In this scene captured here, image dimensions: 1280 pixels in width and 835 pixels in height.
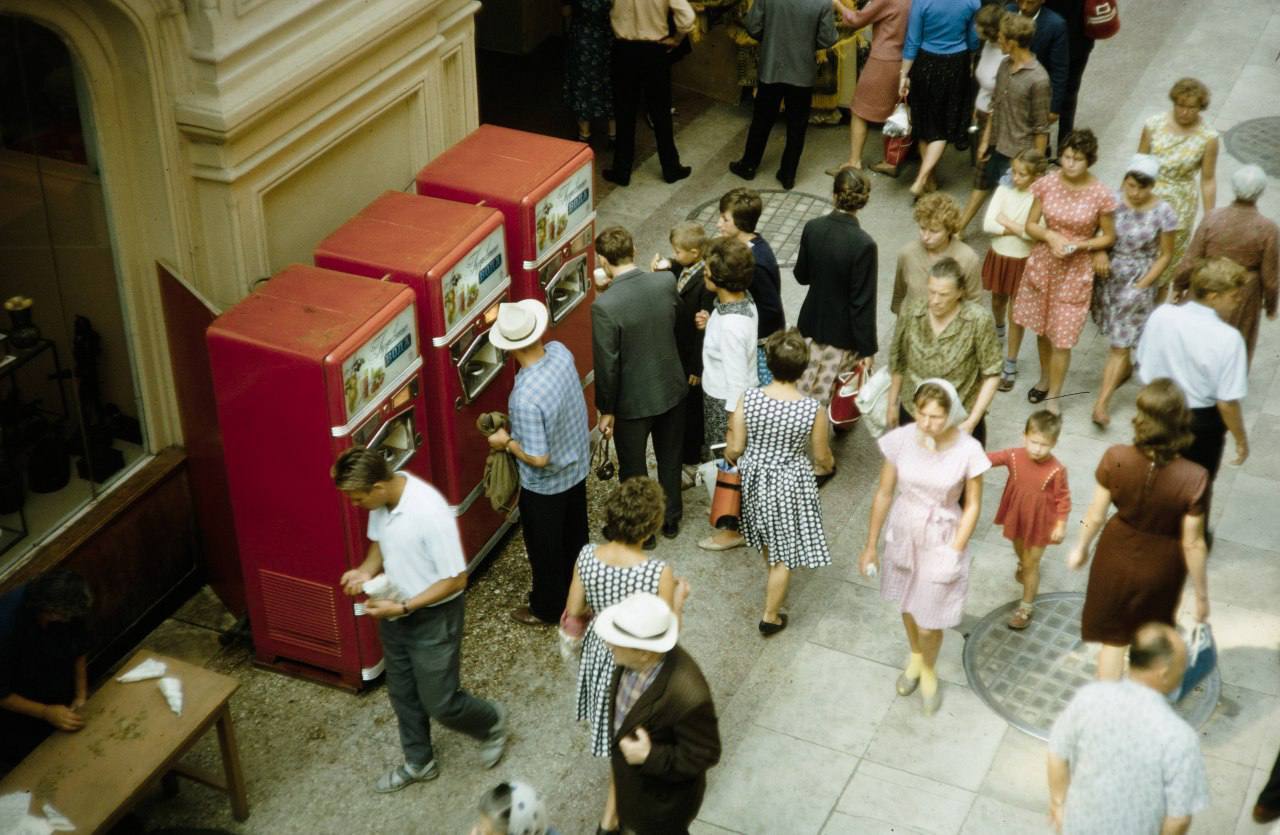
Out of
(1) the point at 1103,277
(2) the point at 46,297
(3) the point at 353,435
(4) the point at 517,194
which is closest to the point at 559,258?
(4) the point at 517,194

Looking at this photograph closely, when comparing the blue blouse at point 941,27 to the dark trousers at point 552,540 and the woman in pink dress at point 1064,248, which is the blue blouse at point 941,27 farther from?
the dark trousers at point 552,540

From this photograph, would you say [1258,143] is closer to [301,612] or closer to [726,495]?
[726,495]

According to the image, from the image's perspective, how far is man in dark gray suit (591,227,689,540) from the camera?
7.21m

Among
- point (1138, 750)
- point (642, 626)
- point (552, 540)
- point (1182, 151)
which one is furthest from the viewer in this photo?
point (1182, 151)

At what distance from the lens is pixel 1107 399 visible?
8.88m

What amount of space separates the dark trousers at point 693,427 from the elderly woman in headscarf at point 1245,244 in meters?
2.66

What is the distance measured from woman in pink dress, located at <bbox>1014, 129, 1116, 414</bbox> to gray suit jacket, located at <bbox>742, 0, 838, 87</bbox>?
2.98 meters

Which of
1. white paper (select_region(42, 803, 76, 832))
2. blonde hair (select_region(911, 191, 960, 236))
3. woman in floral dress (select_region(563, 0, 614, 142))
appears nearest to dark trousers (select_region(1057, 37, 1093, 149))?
woman in floral dress (select_region(563, 0, 614, 142))

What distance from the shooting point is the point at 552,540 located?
726 cm

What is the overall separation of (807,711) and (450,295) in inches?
102

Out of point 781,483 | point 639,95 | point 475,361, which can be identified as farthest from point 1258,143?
point 475,361

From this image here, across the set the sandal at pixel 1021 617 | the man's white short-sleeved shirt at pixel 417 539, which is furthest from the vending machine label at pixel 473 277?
the sandal at pixel 1021 617

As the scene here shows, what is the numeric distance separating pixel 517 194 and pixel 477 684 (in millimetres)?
2487

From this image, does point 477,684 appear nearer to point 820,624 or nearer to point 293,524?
point 293,524
